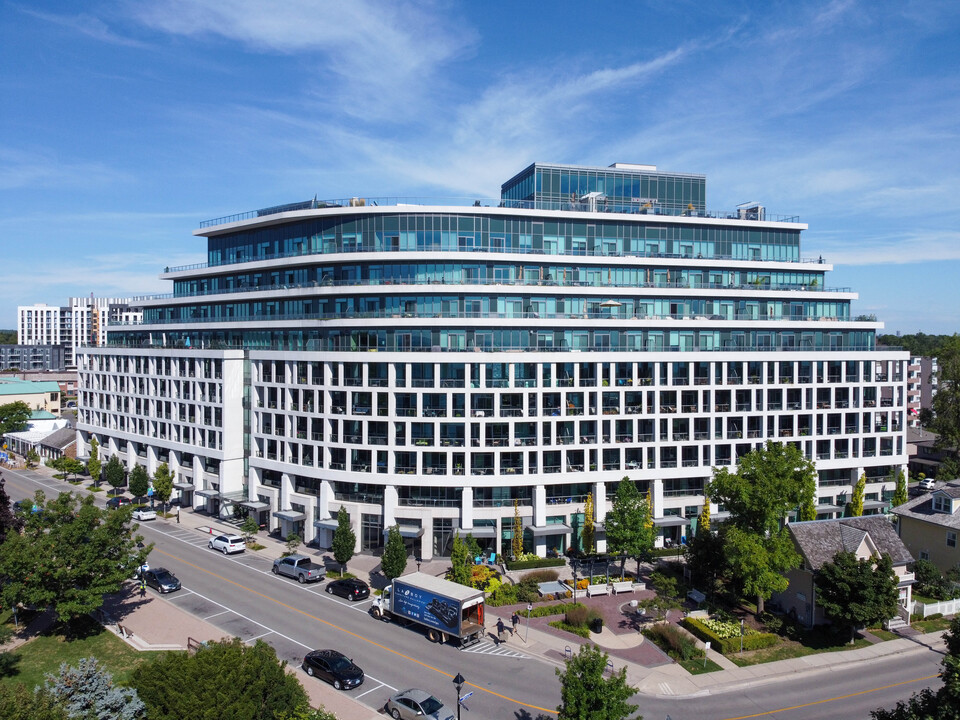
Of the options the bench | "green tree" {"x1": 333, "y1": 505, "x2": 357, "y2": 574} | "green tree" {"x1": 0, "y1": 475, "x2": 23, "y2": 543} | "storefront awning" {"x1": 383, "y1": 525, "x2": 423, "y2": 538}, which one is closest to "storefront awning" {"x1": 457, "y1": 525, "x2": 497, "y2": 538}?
"storefront awning" {"x1": 383, "y1": 525, "x2": 423, "y2": 538}

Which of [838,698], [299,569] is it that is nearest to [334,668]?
[299,569]

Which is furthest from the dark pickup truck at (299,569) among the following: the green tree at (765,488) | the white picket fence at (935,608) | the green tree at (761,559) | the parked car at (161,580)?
the white picket fence at (935,608)

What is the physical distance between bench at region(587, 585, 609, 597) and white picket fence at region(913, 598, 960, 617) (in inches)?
902

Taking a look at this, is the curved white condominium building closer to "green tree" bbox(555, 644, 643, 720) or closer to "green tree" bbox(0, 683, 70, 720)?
"green tree" bbox(555, 644, 643, 720)

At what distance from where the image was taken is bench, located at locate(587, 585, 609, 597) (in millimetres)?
53287

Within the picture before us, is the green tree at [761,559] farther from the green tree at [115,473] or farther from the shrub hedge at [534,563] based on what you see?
the green tree at [115,473]

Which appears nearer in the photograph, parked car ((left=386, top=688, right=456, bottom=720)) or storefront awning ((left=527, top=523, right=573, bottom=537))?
parked car ((left=386, top=688, right=456, bottom=720))

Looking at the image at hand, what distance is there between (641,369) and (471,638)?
110 ft

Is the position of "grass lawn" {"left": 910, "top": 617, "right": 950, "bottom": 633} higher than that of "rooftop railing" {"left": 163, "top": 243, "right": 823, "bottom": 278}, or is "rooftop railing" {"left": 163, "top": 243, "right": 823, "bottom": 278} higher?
"rooftop railing" {"left": 163, "top": 243, "right": 823, "bottom": 278}

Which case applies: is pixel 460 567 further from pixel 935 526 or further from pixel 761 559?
pixel 935 526

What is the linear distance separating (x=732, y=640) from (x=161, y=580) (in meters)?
43.6

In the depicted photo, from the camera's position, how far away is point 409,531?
6125 cm

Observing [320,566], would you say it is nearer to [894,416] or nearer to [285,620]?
[285,620]

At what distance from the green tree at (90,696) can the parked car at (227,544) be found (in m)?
34.0
